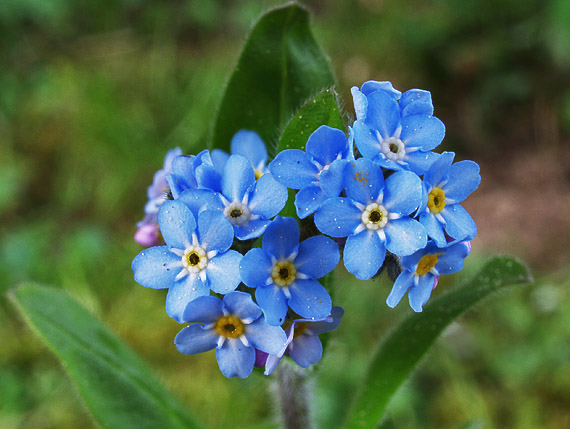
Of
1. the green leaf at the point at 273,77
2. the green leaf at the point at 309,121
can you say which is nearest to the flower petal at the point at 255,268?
the green leaf at the point at 309,121

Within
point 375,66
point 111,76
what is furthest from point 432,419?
Result: point 111,76

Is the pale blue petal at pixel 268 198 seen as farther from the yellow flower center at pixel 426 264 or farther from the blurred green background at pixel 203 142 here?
the blurred green background at pixel 203 142

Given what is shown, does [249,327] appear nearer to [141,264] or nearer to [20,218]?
[141,264]

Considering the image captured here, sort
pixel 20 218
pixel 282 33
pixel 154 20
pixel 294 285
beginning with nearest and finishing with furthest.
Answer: pixel 294 285, pixel 282 33, pixel 20 218, pixel 154 20

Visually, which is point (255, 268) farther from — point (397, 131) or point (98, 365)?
point (98, 365)

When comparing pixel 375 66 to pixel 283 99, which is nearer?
pixel 283 99
